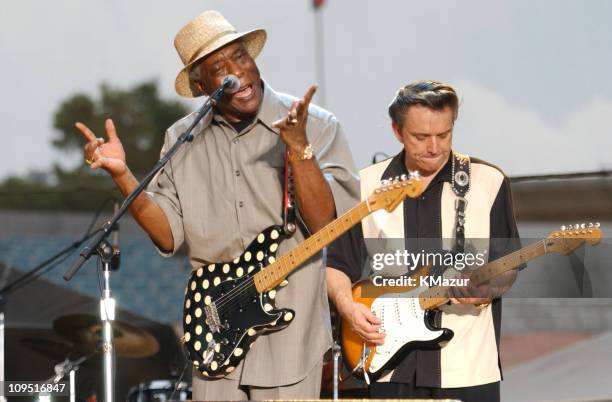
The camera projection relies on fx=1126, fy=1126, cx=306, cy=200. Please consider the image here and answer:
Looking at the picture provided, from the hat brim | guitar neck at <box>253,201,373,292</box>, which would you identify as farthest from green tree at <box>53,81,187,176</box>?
guitar neck at <box>253,201,373,292</box>

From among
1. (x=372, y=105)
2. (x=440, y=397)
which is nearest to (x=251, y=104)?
(x=440, y=397)

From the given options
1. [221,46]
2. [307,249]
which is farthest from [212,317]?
[221,46]

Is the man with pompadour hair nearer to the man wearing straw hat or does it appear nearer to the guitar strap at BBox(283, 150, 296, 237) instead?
the man wearing straw hat

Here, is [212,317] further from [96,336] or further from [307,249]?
[96,336]

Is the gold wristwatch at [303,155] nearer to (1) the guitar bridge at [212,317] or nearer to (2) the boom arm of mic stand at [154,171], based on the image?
(2) the boom arm of mic stand at [154,171]

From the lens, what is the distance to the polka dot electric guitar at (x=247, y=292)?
11.1 ft

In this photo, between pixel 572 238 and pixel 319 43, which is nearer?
pixel 572 238

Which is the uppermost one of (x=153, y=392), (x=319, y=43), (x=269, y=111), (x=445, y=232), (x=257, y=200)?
(x=319, y=43)

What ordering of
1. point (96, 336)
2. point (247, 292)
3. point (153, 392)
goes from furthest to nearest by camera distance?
point (96, 336) → point (153, 392) → point (247, 292)

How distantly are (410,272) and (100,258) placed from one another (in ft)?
3.21

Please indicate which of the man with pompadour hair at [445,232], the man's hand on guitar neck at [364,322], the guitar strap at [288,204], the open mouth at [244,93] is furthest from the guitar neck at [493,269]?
the open mouth at [244,93]

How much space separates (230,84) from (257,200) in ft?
1.22

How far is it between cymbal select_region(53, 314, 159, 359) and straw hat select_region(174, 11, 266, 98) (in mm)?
1754

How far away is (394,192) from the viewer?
336 centimetres
